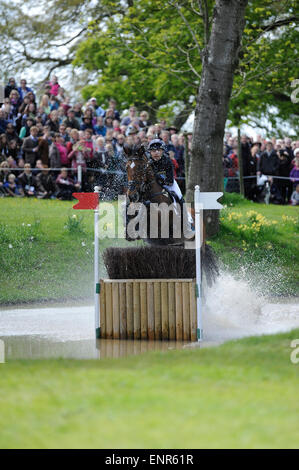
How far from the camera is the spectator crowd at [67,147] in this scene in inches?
850

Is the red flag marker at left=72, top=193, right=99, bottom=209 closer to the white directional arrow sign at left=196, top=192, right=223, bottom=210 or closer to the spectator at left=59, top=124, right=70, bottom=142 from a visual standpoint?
the white directional arrow sign at left=196, top=192, right=223, bottom=210

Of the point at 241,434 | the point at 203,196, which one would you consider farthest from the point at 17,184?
the point at 241,434

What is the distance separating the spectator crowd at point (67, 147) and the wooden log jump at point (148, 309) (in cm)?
864

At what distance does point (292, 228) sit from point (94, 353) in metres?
12.0

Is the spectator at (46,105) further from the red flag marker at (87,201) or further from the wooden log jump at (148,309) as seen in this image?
the wooden log jump at (148,309)

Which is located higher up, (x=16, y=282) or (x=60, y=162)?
(x=60, y=162)

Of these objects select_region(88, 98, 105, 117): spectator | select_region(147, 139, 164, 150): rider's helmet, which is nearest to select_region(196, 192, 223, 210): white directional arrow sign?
select_region(147, 139, 164, 150): rider's helmet

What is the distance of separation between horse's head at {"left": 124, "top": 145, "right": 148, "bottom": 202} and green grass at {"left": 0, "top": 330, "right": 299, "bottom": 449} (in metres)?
3.58

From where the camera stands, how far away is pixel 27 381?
25.6ft

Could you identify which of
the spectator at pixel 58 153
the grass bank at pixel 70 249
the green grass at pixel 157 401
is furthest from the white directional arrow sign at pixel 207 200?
the spectator at pixel 58 153

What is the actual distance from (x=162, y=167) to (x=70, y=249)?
6216mm

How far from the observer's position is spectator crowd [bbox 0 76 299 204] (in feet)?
70.8

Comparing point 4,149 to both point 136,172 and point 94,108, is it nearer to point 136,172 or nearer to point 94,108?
point 94,108

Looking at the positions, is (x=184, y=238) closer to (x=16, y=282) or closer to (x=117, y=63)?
(x=16, y=282)
